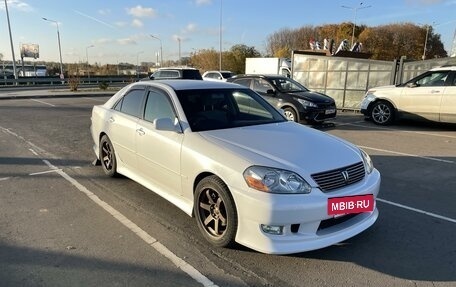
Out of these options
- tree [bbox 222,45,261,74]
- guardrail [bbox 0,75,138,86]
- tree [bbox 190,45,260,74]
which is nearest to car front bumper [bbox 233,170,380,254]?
guardrail [bbox 0,75,138,86]

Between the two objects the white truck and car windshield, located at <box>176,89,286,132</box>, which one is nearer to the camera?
car windshield, located at <box>176,89,286,132</box>

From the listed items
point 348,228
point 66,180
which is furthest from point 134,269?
point 66,180

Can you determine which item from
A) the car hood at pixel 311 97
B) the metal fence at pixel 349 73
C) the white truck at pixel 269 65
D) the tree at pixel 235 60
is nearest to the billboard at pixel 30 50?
the tree at pixel 235 60

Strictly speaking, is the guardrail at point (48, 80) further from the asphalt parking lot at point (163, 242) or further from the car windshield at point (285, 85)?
→ the asphalt parking lot at point (163, 242)

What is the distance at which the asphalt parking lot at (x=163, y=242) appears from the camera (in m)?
3.25

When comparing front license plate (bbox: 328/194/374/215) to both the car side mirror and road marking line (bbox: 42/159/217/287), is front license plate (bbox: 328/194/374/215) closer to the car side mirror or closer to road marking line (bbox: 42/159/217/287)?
road marking line (bbox: 42/159/217/287)

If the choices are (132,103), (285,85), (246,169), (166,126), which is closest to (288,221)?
(246,169)

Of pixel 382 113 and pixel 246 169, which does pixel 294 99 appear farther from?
pixel 246 169

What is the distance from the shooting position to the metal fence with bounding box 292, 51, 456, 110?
14992 mm

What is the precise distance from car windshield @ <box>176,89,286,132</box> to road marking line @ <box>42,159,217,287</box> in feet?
4.07

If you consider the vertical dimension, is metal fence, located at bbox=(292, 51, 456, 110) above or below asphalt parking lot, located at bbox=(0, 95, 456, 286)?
above

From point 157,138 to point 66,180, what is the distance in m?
2.28

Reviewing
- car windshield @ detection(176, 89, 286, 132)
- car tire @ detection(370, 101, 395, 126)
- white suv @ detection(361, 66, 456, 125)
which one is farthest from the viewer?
car tire @ detection(370, 101, 395, 126)

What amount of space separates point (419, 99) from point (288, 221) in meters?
9.70
